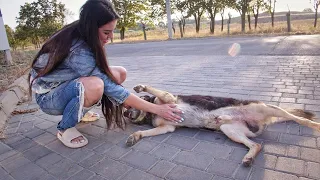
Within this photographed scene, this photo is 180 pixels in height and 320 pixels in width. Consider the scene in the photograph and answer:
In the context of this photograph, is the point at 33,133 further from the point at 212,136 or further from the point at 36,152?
the point at 212,136

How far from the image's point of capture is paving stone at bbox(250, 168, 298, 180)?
2.00 meters

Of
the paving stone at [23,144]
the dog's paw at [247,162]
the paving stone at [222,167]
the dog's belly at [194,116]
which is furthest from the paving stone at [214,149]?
the paving stone at [23,144]

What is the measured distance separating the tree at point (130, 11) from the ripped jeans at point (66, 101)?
103 feet

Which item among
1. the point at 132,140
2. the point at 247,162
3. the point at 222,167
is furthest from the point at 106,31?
the point at 247,162

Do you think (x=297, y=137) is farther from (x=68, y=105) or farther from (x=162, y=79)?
(x=162, y=79)

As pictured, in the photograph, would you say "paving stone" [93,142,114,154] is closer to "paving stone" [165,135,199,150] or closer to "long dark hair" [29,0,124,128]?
"paving stone" [165,135,199,150]

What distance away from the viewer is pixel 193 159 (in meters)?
2.39

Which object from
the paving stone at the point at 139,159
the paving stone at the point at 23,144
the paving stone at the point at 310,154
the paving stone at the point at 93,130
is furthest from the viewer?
the paving stone at the point at 93,130

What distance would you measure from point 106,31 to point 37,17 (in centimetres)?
3532

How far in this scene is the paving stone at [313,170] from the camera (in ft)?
6.52

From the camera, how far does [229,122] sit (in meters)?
2.84

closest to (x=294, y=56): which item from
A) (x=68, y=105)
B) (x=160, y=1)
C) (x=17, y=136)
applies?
(x=68, y=105)

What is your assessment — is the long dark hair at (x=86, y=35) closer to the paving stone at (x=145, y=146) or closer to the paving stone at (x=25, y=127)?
the paving stone at (x=145, y=146)

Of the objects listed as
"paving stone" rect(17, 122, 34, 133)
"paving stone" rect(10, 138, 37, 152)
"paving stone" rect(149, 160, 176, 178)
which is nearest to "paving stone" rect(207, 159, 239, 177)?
"paving stone" rect(149, 160, 176, 178)
